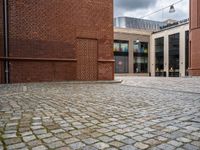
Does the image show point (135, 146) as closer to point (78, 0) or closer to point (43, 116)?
point (43, 116)

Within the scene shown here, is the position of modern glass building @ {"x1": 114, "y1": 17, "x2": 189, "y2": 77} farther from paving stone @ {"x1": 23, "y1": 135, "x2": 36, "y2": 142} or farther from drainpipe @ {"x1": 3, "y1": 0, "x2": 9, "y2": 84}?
paving stone @ {"x1": 23, "y1": 135, "x2": 36, "y2": 142}

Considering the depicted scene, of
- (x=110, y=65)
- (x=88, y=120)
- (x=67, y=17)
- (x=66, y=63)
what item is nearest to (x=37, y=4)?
(x=67, y=17)

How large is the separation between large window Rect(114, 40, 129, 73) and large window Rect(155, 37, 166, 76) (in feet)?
18.8

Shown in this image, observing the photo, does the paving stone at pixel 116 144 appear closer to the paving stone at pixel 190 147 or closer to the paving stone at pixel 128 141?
the paving stone at pixel 128 141

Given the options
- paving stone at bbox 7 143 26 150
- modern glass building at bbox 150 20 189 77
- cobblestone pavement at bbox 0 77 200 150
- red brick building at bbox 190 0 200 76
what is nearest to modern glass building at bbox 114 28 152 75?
modern glass building at bbox 150 20 189 77

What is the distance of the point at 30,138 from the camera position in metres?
2.37

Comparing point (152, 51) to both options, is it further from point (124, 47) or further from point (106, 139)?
point (106, 139)

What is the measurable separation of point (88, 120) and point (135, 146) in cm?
111

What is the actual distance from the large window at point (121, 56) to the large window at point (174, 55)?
7464mm

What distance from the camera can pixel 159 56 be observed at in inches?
1531

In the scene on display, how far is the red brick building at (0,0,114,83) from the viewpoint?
963 cm

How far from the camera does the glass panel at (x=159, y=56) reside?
125 ft

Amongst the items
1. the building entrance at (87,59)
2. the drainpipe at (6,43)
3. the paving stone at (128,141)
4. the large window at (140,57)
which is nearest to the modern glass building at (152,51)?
the large window at (140,57)

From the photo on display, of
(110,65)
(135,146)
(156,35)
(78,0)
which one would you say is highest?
(156,35)
